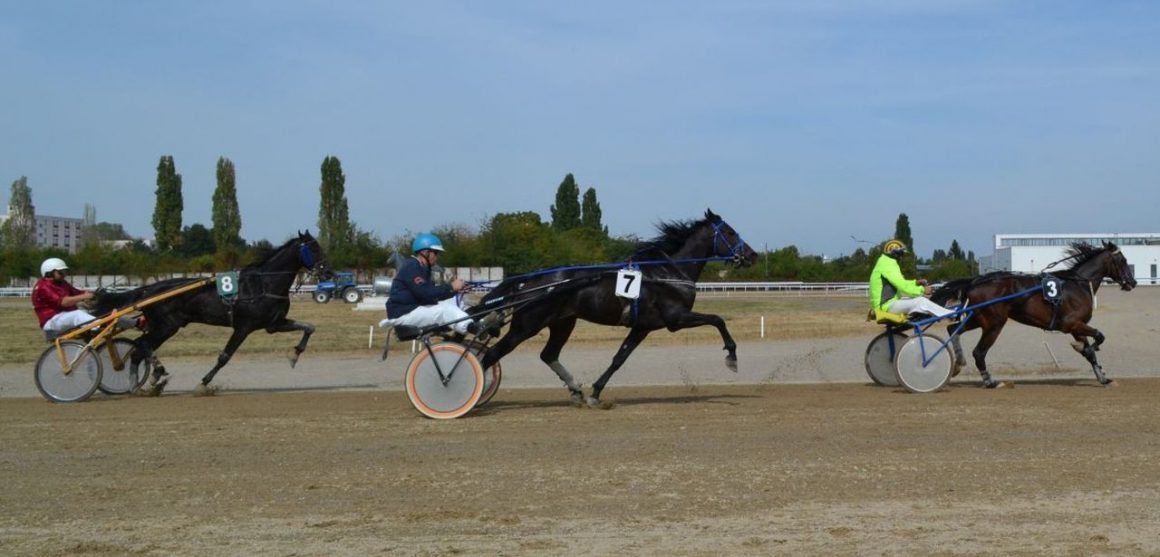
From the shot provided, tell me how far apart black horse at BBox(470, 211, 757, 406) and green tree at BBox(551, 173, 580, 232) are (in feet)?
233

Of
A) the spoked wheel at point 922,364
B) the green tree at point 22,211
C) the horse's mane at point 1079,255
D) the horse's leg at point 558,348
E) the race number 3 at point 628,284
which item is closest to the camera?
the race number 3 at point 628,284

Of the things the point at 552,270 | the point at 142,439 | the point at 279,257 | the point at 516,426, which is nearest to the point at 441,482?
the point at 516,426

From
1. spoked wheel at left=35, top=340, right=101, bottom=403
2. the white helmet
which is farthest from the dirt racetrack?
the white helmet

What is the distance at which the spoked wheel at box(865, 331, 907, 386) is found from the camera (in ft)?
45.2

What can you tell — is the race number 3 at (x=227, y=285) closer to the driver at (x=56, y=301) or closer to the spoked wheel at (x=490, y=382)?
the driver at (x=56, y=301)

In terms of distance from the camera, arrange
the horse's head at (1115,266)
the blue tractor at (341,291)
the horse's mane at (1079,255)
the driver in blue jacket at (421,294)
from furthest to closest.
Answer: the blue tractor at (341,291) < the horse's head at (1115,266) < the horse's mane at (1079,255) < the driver in blue jacket at (421,294)

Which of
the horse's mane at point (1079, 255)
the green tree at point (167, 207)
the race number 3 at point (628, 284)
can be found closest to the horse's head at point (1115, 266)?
the horse's mane at point (1079, 255)

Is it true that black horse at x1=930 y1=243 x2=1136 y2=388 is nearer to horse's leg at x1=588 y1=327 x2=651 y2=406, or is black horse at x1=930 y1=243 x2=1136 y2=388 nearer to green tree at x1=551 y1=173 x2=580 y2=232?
horse's leg at x1=588 y1=327 x2=651 y2=406

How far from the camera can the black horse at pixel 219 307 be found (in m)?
14.0

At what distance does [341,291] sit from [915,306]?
1577 inches

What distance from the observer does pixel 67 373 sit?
43.3 ft

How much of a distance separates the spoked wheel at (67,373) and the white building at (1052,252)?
4974 cm

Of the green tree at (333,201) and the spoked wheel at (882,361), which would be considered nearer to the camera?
the spoked wheel at (882,361)

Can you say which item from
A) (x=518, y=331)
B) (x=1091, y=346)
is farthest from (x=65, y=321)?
(x=1091, y=346)
